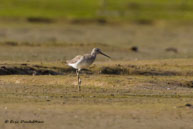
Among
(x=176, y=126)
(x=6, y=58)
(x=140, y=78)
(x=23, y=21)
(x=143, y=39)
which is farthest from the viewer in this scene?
(x=23, y=21)

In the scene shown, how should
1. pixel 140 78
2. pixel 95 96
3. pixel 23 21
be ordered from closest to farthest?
1. pixel 95 96
2. pixel 140 78
3. pixel 23 21

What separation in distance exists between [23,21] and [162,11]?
16.1 m

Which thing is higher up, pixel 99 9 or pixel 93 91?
pixel 99 9

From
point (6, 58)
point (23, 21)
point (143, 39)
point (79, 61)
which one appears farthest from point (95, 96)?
point (23, 21)

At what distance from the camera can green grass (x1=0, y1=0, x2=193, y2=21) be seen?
45.2 meters

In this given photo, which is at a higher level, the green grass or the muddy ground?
the green grass

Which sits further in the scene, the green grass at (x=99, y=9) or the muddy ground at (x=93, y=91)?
the green grass at (x=99, y=9)

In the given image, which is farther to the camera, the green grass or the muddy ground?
the green grass

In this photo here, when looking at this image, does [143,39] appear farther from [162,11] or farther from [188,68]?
[162,11]

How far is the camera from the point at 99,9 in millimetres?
52062

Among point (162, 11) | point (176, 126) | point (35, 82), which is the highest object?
point (162, 11)

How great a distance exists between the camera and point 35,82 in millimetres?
14172

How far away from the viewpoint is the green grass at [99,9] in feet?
148

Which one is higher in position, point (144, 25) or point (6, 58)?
point (144, 25)
